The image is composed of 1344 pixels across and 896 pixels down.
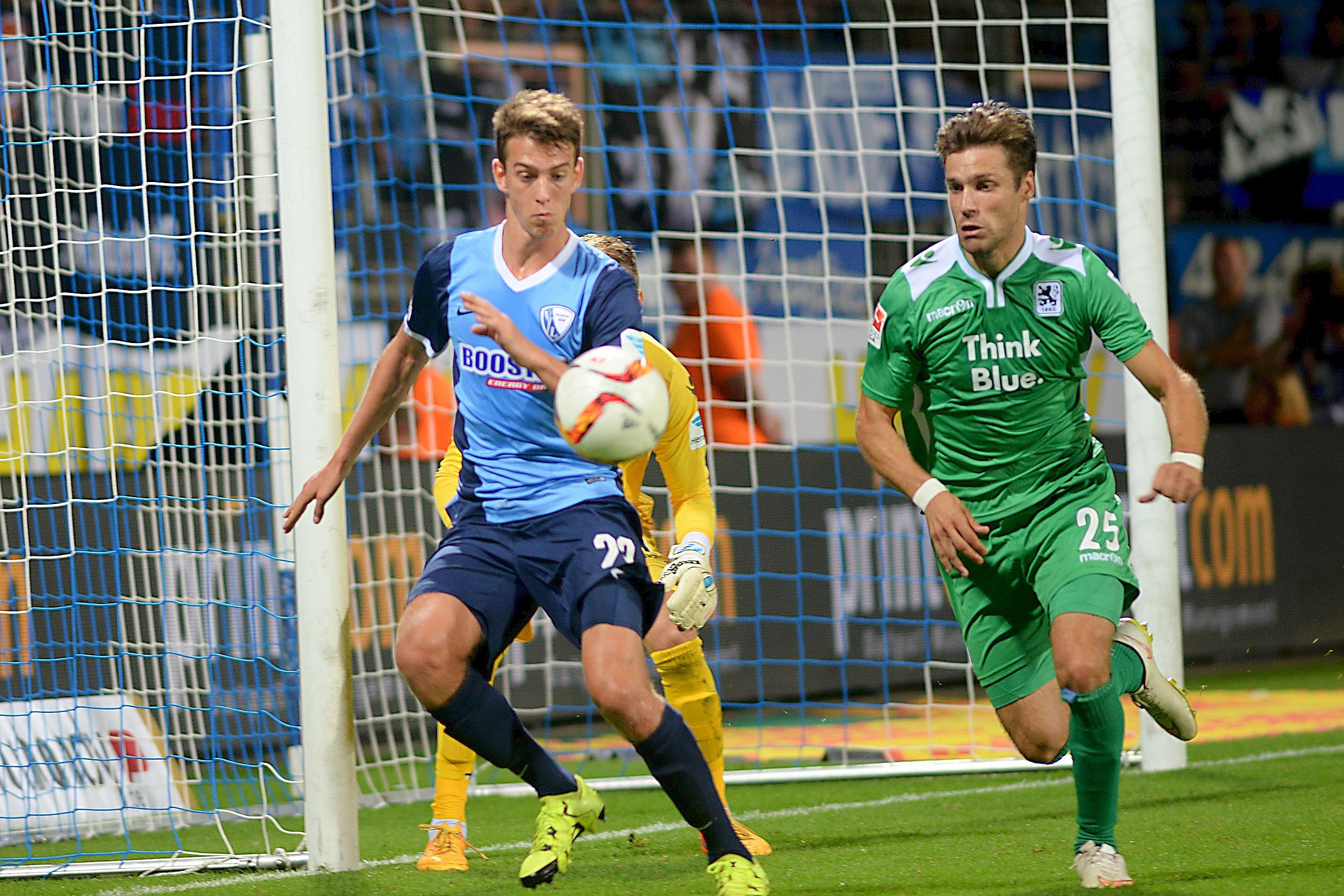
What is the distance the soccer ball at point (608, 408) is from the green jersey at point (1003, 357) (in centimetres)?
94

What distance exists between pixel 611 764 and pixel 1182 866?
10.4 ft

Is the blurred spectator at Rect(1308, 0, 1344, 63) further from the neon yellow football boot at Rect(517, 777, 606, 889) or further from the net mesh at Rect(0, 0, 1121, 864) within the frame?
the neon yellow football boot at Rect(517, 777, 606, 889)

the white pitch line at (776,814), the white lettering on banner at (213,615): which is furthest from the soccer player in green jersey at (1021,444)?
the white lettering on banner at (213,615)

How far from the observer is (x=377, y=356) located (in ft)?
27.8

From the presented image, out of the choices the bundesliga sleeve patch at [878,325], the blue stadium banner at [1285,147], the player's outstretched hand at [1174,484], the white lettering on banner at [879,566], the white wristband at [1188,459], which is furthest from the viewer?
the blue stadium banner at [1285,147]

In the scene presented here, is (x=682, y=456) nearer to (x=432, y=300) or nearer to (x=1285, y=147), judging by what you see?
(x=432, y=300)

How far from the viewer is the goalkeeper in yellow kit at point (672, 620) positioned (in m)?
4.50

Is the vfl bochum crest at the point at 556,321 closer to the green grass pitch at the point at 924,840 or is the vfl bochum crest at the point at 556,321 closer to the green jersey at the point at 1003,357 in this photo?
the green jersey at the point at 1003,357

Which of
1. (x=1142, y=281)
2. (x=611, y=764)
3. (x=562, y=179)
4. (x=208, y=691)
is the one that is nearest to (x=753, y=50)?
(x=1142, y=281)

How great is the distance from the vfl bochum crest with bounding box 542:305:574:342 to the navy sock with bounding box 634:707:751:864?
972 millimetres

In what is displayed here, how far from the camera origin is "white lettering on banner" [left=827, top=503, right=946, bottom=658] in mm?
8609

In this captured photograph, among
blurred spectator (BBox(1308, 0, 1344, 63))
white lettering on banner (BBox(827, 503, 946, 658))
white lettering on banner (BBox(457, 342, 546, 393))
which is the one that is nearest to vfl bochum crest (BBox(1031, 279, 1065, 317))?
white lettering on banner (BBox(457, 342, 546, 393))

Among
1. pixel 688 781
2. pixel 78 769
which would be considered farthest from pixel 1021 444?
pixel 78 769

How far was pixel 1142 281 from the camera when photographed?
6.16 meters
